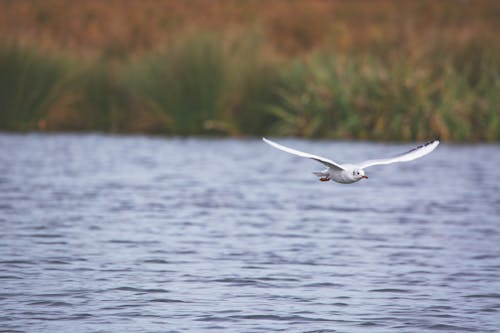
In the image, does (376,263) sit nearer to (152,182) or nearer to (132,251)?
(132,251)

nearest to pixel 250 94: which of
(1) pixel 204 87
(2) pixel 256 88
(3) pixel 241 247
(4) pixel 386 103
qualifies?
(2) pixel 256 88

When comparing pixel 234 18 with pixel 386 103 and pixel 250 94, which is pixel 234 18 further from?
pixel 386 103

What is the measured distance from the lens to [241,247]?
1338 cm

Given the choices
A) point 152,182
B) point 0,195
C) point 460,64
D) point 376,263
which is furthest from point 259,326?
point 460,64

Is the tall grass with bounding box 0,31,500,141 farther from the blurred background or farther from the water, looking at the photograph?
the water

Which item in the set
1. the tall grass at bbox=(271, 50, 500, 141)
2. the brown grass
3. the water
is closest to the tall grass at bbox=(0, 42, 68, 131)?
the water

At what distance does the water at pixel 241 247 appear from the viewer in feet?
31.9

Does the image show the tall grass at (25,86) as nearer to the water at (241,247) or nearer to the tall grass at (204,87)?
the tall grass at (204,87)

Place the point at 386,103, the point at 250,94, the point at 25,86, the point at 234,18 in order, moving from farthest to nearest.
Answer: the point at 234,18 < the point at 250,94 < the point at 25,86 < the point at 386,103

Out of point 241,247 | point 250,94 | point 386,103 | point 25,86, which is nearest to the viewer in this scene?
point 241,247

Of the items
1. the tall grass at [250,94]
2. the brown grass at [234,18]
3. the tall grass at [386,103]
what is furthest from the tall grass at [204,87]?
the brown grass at [234,18]

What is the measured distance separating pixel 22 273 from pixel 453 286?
4.42 m

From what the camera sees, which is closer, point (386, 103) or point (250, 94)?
point (386, 103)

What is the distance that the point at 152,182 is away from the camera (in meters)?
20.6
